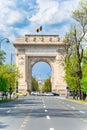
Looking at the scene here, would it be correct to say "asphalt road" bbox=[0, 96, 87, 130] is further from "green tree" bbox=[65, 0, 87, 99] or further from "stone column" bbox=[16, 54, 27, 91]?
"stone column" bbox=[16, 54, 27, 91]

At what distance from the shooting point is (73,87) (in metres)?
79.6

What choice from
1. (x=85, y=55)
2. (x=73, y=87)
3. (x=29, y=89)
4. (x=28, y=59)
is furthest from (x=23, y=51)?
(x=85, y=55)

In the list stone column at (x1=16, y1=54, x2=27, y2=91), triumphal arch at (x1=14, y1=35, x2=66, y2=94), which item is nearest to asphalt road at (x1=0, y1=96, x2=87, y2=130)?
stone column at (x1=16, y1=54, x2=27, y2=91)

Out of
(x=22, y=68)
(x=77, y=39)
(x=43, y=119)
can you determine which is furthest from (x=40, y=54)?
(x=43, y=119)

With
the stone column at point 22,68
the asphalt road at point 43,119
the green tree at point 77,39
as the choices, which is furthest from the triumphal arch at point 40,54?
the asphalt road at point 43,119

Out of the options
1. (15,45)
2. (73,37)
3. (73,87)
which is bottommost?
(73,87)

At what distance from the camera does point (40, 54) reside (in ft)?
441

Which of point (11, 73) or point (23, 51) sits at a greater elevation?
point (23, 51)

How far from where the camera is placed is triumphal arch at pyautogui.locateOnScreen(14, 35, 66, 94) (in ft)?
438

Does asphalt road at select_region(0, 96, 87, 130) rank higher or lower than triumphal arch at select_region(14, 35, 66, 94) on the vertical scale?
lower

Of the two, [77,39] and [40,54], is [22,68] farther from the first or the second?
[77,39]

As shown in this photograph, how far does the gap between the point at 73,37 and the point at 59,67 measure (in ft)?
219

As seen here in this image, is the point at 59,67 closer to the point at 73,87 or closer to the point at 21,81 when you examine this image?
the point at 21,81

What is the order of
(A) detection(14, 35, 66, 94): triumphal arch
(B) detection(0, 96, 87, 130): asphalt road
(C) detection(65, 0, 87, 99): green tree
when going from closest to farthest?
(B) detection(0, 96, 87, 130): asphalt road < (C) detection(65, 0, 87, 99): green tree < (A) detection(14, 35, 66, 94): triumphal arch
